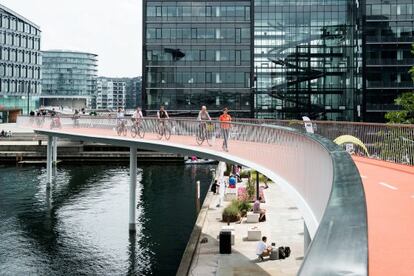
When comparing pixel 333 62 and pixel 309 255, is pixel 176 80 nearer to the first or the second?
pixel 333 62

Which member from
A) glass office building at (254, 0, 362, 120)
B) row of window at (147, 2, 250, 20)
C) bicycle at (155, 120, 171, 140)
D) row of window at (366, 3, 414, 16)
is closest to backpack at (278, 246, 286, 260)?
bicycle at (155, 120, 171, 140)

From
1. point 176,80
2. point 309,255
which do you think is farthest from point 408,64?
point 309,255

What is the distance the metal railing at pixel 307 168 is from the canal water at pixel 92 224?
6.02 m

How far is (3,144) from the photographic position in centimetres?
8175

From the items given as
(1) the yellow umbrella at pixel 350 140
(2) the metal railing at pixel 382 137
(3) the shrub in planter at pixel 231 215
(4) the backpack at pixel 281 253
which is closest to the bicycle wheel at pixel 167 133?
(3) the shrub in planter at pixel 231 215

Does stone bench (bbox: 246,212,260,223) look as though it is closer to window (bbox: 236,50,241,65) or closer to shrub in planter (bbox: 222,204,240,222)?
shrub in planter (bbox: 222,204,240,222)

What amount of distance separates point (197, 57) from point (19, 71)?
66.9m

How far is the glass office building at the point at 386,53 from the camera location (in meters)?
77.1

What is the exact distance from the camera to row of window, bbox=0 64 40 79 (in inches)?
4983

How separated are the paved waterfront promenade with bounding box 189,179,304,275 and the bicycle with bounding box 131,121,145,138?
21.0 feet

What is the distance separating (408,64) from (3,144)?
61850 millimetres

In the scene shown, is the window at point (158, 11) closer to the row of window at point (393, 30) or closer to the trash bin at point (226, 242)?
the row of window at point (393, 30)

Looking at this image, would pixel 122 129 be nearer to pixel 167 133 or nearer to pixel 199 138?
pixel 167 133

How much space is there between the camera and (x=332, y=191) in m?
4.64
